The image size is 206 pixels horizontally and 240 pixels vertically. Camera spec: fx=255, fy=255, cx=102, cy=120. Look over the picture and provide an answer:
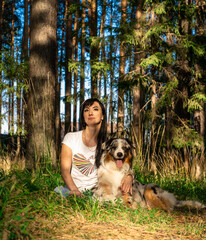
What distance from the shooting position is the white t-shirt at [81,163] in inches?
148

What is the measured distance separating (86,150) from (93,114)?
1.81 ft

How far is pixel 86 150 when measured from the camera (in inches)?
151

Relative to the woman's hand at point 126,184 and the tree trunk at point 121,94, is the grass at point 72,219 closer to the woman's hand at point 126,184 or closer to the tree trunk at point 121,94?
the woman's hand at point 126,184

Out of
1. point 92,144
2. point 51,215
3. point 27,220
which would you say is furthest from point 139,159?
point 27,220

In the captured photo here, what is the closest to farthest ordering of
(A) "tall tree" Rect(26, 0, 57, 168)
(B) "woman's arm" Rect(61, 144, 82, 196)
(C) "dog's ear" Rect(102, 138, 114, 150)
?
(B) "woman's arm" Rect(61, 144, 82, 196) → (C) "dog's ear" Rect(102, 138, 114, 150) → (A) "tall tree" Rect(26, 0, 57, 168)

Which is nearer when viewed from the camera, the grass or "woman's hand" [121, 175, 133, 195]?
the grass

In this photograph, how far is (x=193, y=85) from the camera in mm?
7855

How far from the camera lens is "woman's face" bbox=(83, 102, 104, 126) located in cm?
380

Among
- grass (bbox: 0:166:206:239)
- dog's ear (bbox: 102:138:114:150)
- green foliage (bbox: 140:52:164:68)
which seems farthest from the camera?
green foliage (bbox: 140:52:164:68)

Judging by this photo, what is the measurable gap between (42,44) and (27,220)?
13.2 ft

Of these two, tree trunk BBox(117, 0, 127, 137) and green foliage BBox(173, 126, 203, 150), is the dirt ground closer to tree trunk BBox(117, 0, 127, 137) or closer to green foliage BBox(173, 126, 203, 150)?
tree trunk BBox(117, 0, 127, 137)

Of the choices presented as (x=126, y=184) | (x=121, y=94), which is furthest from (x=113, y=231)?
(x=121, y=94)

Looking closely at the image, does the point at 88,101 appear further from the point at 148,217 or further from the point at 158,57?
the point at 158,57

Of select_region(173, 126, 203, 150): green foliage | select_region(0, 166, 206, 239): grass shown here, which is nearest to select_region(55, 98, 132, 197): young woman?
select_region(0, 166, 206, 239): grass
